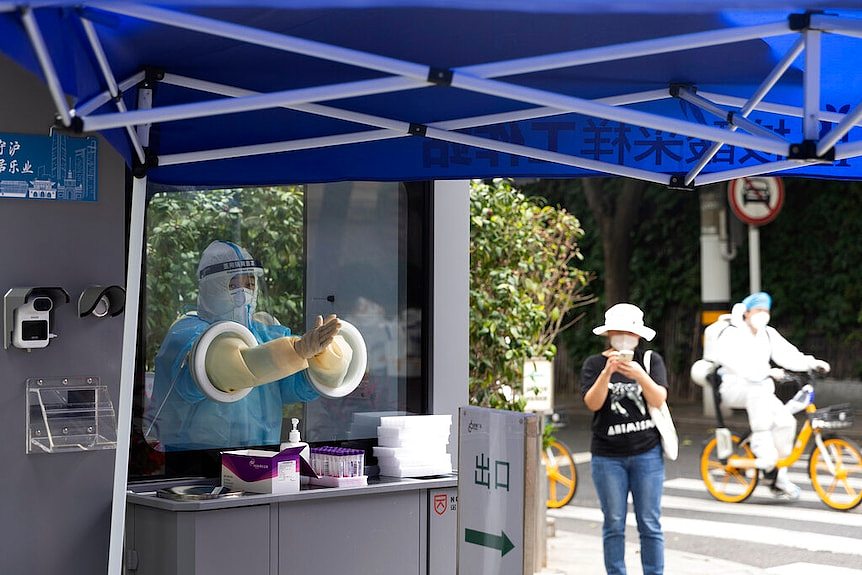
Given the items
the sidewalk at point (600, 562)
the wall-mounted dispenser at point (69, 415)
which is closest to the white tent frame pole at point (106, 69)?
the wall-mounted dispenser at point (69, 415)

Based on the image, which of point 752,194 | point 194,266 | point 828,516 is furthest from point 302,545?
point 752,194

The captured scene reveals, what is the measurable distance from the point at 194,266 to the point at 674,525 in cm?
584

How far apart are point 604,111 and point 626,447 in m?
3.78

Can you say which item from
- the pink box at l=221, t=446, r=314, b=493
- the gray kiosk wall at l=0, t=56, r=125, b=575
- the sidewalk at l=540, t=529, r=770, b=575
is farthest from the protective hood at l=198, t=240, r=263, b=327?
the sidewalk at l=540, t=529, r=770, b=575

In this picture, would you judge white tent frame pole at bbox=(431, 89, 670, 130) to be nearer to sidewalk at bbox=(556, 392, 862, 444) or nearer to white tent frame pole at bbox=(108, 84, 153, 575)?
white tent frame pole at bbox=(108, 84, 153, 575)

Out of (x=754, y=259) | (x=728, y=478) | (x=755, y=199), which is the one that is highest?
(x=755, y=199)

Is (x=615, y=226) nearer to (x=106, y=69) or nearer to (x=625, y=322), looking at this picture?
(x=625, y=322)

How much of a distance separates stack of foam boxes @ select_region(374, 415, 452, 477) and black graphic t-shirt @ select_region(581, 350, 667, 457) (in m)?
1.11

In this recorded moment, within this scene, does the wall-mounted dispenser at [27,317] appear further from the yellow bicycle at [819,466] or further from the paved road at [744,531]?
the yellow bicycle at [819,466]

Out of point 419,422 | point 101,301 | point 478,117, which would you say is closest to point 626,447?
point 419,422

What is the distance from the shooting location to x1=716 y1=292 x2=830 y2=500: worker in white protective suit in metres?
10.8

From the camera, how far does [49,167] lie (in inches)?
202

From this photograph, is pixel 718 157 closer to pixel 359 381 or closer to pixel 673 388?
pixel 359 381

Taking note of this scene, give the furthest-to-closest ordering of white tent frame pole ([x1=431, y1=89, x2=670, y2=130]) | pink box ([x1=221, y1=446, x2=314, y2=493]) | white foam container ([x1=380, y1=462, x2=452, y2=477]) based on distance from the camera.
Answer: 1. white foam container ([x1=380, y1=462, x2=452, y2=477])
2. pink box ([x1=221, y1=446, x2=314, y2=493])
3. white tent frame pole ([x1=431, y1=89, x2=670, y2=130])
